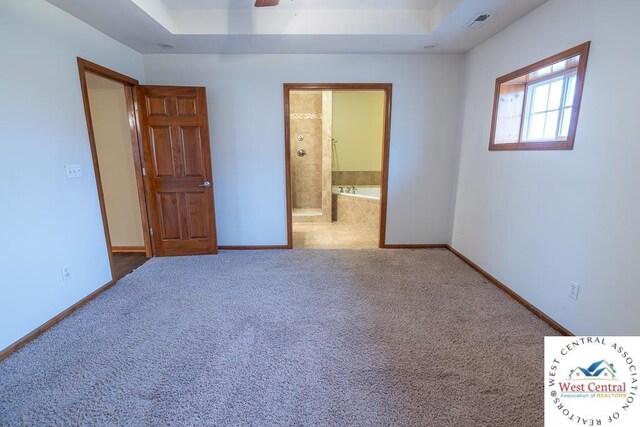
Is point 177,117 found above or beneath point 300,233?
above

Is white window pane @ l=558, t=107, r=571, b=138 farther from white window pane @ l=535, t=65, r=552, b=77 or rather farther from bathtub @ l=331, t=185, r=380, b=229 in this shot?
bathtub @ l=331, t=185, r=380, b=229

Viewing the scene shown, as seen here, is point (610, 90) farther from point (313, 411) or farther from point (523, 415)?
point (313, 411)

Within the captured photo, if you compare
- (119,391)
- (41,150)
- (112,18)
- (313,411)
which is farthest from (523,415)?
(112,18)

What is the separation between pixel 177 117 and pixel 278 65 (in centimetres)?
136

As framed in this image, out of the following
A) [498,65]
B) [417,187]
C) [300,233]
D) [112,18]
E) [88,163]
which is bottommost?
[300,233]

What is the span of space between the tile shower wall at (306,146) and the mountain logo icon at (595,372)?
4.78 metres

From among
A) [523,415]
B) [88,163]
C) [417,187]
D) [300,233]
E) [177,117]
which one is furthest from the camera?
[300,233]

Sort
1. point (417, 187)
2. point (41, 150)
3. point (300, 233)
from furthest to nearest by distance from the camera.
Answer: point (300, 233) → point (417, 187) → point (41, 150)

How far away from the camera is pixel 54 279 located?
2.23 metres

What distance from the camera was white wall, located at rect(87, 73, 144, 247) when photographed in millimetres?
3377

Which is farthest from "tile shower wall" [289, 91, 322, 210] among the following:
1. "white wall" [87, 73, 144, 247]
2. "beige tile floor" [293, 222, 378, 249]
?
"white wall" [87, 73, 144, 247]

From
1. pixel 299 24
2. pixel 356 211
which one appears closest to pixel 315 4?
pixel 299 24

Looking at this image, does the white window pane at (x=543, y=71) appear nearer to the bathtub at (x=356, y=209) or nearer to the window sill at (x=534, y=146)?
the window sill at (x=534, y=146)

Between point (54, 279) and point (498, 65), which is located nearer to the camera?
point (54, 279)
